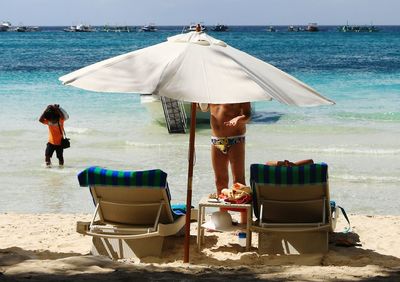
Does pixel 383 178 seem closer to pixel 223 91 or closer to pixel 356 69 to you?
pixel 223 91

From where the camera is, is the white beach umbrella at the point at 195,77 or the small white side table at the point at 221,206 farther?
the small white side table at the point at 221,206

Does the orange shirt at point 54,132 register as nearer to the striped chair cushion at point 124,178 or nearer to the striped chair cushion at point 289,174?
the striped chair cushion at point 124,178

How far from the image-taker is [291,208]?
6.66 meters

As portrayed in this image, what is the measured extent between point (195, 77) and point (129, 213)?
1.60 metres

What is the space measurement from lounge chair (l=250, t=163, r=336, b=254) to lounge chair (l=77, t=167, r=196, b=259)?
78cm

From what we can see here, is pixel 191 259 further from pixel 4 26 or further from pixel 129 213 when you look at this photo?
pixel 4 26

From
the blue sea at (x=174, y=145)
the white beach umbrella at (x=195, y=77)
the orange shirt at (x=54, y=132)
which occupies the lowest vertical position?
the blue sea at (x=174, y=145)

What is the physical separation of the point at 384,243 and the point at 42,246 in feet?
11.2

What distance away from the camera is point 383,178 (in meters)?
11.9

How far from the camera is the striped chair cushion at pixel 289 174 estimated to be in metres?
6.34

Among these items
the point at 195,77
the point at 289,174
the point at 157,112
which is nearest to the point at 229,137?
the point at 289,174

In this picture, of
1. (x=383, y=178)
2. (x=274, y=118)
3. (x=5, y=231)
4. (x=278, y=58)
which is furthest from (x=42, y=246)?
(x=278, y=58)

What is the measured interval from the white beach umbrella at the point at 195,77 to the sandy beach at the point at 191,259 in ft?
4.10

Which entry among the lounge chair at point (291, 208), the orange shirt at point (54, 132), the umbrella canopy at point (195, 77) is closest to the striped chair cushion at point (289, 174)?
the lounge chair at point (291, 208)
